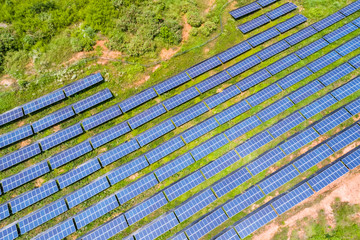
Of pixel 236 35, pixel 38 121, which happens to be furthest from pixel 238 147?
pixel 38 121

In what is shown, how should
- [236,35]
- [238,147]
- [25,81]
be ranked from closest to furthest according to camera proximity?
[238,147], [25,81], [236,35]

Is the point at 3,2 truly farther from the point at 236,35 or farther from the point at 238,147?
the point at 238,147

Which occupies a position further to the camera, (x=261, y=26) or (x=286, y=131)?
(x=261, y=26)

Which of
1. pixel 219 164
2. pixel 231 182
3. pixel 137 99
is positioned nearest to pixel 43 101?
pixel 137 99

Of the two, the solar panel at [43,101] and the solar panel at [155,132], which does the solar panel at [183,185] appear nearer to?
the solar panel at [155,132]

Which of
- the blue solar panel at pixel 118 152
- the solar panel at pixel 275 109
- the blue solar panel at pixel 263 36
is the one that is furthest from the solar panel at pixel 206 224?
the blue solar panel at pixel 263 36

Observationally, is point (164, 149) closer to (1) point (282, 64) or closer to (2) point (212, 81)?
(2) point (212, 81)
